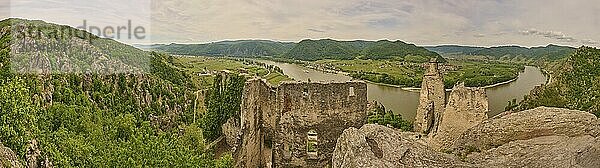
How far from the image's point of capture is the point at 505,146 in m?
7.54

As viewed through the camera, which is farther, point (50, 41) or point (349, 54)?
point (349, 54)

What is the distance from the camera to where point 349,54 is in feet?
427

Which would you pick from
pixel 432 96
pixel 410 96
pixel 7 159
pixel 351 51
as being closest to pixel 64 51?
pixel 7 159

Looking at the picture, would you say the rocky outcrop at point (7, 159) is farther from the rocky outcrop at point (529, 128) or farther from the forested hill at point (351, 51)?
the forested hill at point (351, 51)

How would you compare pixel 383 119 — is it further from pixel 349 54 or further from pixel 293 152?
pixel 349 54

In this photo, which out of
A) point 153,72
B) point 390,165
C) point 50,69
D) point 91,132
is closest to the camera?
point 390,165

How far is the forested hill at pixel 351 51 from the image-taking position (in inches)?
4146

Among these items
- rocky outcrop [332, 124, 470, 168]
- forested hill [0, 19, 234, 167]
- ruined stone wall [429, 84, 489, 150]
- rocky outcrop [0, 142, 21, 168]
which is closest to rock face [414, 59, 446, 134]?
ruined stone wall [429, 84, 489, 150]

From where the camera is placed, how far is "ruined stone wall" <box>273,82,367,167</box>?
16156mm

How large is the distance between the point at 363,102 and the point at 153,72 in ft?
185

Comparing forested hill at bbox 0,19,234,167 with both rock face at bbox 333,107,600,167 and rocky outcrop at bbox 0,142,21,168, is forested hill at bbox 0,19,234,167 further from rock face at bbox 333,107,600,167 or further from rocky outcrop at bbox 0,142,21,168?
rock face at bbox 333,107,600,167

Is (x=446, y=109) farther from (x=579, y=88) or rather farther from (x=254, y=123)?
(x=579, y=88)

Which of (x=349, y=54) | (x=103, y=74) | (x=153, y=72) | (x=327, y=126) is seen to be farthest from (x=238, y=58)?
(x=327, y=126)

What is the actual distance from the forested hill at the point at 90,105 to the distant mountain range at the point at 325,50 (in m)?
21.3
